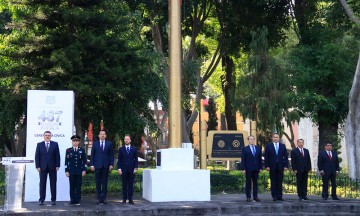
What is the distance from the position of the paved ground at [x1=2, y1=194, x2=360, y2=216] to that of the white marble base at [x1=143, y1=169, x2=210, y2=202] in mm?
434

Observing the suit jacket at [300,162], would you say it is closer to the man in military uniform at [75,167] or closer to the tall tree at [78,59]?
the man in military uniform at [75,167]

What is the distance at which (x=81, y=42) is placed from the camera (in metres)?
20.2

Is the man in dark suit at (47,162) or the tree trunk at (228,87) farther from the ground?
the tree trunk at (228,87)

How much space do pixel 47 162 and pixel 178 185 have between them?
11.7 feet

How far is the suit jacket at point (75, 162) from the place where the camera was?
48.7 feet

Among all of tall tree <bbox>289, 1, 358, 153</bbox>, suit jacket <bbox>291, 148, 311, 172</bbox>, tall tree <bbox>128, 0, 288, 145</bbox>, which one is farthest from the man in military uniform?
tall tree <bbox>289, 1, 358, 153</bbox>

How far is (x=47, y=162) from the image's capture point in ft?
47.8

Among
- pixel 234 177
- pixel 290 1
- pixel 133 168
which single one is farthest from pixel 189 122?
pixel 133 168

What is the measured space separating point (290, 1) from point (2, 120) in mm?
18749

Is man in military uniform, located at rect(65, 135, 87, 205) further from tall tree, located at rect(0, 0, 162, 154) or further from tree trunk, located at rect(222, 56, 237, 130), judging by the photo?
tree trunk, located at rect(222, 56, 237, 130)

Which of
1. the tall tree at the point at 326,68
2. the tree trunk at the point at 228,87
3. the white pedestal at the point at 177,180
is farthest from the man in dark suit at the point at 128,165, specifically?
the tree trunk at the point at 228,87

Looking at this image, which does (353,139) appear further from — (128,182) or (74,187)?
(74,187)

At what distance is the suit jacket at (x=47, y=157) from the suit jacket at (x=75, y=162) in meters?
0.27

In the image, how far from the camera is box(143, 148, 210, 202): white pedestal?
15.5 meters
